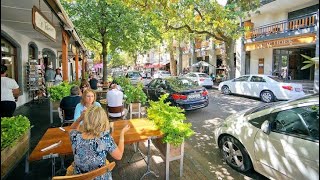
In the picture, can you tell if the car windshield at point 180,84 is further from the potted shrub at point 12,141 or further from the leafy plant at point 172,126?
the potted shrub at point 12,141

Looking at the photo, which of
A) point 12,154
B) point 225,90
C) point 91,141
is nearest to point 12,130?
point 12,154

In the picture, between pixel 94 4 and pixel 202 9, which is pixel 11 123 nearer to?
pixel 202 9

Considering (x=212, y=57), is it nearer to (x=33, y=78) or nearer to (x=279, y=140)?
(x=33, y=78)

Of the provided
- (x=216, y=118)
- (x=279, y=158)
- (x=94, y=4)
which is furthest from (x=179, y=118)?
(x=94, y=4)

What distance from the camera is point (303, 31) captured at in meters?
14.9

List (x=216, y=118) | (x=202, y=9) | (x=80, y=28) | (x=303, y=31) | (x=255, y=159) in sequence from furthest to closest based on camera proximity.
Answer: (x=80, y=28) < (x=303, y=31) < (x=202, y=9) < (x=216, y=118) < (x=255, y=159)

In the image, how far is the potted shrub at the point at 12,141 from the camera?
2.57m

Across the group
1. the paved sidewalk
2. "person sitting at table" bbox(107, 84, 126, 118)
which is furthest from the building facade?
the paved sidewalk

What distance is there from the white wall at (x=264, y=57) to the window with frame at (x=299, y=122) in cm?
1749

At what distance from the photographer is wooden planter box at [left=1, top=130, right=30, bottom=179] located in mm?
2543

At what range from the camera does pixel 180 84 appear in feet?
31.0

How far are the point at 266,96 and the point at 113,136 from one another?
10.7 meters

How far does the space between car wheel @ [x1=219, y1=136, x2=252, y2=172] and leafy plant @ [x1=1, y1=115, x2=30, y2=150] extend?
3393 mm

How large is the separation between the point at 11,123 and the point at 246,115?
3687 mm
